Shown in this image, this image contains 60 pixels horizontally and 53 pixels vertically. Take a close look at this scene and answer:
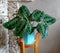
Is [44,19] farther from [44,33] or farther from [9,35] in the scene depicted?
[9,35]

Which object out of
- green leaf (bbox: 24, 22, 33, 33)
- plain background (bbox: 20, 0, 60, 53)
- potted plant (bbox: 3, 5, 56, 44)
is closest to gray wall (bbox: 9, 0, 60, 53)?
plain background (bbox: 20, 0, 60, 53)

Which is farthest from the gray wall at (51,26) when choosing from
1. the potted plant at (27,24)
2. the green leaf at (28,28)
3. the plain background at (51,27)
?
the green leaf at (28,28)

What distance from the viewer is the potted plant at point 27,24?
4.01 feet

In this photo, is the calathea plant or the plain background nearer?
the calathea plant

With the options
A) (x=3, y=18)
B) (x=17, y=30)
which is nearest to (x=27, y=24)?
(x=17, y=30)

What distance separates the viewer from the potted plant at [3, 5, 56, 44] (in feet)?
4.01

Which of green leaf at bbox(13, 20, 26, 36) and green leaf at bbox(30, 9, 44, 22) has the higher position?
green leaf at bbox(30, 9, 44, 22)

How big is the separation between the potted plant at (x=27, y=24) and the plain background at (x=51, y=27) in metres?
0.28

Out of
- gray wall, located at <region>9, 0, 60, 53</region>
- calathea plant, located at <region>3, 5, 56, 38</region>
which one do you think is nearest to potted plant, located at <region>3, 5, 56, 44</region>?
calathea plant, located at <region>3, 5, 56, 38</region>

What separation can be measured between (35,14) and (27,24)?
0.41 ft

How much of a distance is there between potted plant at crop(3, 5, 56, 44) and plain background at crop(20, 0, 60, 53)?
0.28 m

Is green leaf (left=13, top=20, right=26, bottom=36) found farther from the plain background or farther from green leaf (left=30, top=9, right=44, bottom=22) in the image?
the plain background

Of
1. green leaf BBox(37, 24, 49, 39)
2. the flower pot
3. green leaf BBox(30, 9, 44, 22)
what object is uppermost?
green leaf BBox(30, 9, 44, 22)

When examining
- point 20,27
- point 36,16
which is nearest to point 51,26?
Answer: point 36,16
